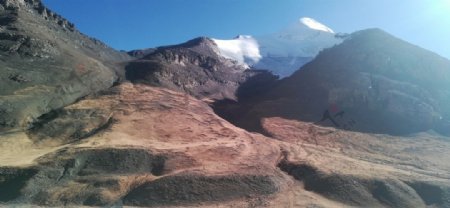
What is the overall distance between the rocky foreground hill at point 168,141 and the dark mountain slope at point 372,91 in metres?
0.53

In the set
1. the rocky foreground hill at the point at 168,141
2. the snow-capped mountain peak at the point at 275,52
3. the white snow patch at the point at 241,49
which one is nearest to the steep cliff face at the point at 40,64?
the rocky foreground hill at the point at 168,141

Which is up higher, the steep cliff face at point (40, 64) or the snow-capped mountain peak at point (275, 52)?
the snow-capped mountain peak at point (275, 52)

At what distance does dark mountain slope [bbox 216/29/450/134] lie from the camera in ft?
282

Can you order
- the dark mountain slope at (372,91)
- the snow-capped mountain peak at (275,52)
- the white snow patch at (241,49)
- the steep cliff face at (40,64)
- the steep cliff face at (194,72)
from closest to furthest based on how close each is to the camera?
the steep cliff face at (40,64) < the dark mountain slope at (372,91) < the steep cliff face at (194,72) < the white snow patch at (241,49) < the snow-capped mountain peak at (275,52)

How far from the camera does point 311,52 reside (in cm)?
18788

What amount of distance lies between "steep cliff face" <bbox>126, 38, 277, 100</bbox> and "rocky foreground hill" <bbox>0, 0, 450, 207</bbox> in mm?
488

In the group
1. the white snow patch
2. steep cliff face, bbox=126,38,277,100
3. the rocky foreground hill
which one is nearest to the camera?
the rocky foreground hill

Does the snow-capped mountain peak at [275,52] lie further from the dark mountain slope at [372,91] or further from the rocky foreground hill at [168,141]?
the rocky foreground hill at [168,141]

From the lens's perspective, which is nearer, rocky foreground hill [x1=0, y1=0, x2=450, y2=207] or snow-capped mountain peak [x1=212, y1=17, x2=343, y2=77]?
rocky foreground hill [x1=0, y1=0, x2=450, y2=207]

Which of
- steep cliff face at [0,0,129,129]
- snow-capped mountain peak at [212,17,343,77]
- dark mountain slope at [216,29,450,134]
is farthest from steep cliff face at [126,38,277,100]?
snow-capped mountain peak at [212,17,343,77]

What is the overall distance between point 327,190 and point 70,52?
52927mm

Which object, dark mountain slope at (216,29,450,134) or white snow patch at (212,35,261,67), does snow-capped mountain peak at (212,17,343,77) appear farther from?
dark mountain slope at (216,29,450,134)

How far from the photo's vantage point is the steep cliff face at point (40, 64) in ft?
215

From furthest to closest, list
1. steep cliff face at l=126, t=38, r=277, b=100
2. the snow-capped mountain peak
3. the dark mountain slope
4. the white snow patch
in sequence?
the snow-capped mountain peak
the white snow patch
steep cliff face at l=126, t=38, r=277, b=100
the dark mountain slope
